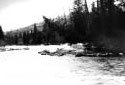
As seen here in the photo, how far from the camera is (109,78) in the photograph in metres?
16.9

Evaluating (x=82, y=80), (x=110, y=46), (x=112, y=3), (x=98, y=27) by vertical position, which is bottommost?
(x=82, y=80)

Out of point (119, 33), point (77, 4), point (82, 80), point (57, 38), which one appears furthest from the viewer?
point (57, 38)

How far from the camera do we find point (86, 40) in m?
42.8

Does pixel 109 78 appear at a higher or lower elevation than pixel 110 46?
lower

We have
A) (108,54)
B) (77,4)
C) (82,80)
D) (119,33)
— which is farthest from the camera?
(77,4)

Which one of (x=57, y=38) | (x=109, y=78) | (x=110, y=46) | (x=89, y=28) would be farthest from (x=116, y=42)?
(x=57, y=38)

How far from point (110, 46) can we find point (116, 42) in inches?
48.1

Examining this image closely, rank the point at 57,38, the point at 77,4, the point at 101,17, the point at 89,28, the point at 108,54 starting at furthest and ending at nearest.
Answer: the point at 57,38 < the point at 77,4 < the point at 89,28 < the point at 101,17 < the point at 108,54

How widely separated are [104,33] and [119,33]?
262 cm

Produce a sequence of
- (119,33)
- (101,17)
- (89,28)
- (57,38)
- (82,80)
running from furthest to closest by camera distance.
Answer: (57,38) → (89,28) → (101,17) → (119,33) → (82,80)

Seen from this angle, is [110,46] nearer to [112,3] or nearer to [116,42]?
[116,42]

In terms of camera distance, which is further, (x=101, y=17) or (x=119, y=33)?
(x=101, y=17)

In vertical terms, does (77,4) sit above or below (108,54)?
above

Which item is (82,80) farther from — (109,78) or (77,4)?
(77,4)
